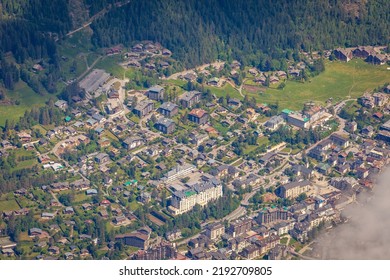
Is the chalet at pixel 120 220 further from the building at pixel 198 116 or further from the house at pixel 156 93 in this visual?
the house at pixel 156 93

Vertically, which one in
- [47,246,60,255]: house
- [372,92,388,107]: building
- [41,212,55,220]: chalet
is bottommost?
[372,92,388,107]: building

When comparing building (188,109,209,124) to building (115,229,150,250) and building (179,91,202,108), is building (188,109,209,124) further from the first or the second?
building (115,229,150,250)

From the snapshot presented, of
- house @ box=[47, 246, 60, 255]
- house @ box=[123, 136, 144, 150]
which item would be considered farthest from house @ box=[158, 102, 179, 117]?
house @ box=[47, 246, 60, 255]

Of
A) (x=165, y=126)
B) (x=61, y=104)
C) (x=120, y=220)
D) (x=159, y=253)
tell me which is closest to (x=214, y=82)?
(x=165, y=126)

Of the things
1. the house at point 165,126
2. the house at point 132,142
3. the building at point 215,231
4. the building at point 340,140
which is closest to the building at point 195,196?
the building at point 215,231

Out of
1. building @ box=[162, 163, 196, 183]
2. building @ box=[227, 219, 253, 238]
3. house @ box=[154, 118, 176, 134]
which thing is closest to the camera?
building @ box=[227, 219, 253, 238]

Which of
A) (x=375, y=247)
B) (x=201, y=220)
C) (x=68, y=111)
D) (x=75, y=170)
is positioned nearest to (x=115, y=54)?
(x=68, y=111)
